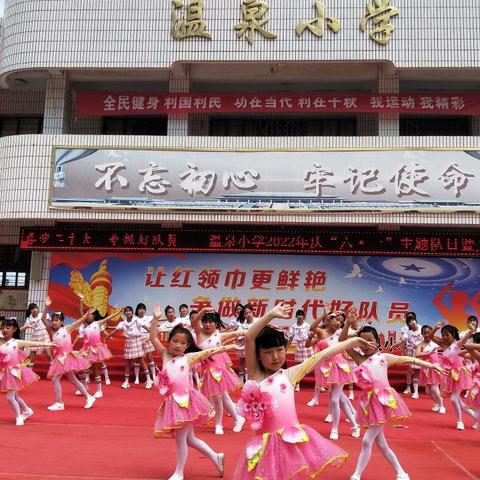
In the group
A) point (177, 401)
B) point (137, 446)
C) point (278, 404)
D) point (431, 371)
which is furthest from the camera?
point (431, 371)

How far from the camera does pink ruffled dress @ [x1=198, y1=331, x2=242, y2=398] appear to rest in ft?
22.5

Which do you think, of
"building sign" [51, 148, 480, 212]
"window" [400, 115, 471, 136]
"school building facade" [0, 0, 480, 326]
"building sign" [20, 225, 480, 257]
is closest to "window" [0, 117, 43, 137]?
"school building facade" [0, 0, 480, 326]

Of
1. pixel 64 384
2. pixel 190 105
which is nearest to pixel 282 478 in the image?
pixel 64 384

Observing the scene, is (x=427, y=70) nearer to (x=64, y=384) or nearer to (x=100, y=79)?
(x=100, y=79)

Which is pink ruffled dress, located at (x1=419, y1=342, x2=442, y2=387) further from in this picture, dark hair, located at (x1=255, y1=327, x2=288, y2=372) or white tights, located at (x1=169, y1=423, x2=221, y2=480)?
dark hair, located at (x1=255, y1=327, x2=288, y2=372)

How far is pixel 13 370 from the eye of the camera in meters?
7.17

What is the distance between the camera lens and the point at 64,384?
36.9 ft

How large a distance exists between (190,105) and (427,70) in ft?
17.9

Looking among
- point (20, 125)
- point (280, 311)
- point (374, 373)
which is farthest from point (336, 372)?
point (20, 125)

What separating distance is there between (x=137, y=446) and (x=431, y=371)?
519 cm

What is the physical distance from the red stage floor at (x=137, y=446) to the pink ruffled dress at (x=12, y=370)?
50 centimetres

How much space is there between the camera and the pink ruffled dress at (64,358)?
8297 millimetres

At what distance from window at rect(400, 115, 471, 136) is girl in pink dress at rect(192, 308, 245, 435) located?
9376 mm

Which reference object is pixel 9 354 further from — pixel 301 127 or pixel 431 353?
pixel 301 127
